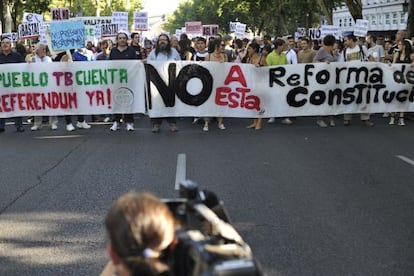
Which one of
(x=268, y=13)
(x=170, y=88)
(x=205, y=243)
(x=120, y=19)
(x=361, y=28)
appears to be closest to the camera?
(x=205, y=243)

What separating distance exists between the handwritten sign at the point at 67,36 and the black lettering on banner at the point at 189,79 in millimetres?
2384

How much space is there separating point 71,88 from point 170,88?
2029mm

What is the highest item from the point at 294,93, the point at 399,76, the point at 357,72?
the point at 357,72

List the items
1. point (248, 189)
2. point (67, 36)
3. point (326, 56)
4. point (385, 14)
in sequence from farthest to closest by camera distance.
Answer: point (385, 14), point (67, 36), point (326, 56), point (248, 189)

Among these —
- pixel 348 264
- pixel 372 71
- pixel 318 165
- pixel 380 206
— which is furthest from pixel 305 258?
pixel 372 71

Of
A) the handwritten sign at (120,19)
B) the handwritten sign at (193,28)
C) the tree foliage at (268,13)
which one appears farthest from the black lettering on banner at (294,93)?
the tree foliage at (268,13)

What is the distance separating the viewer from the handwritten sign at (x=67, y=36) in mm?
12609

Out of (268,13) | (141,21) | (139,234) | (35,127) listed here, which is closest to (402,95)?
(35,127)

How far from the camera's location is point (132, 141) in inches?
418

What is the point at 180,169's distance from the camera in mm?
8102

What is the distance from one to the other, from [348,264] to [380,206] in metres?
1.85

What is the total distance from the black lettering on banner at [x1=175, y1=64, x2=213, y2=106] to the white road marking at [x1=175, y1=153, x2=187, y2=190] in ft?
10.0

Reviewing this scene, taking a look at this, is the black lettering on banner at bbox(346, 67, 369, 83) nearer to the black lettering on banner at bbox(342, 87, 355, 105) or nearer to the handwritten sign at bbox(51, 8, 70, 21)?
the black lettering on banner at bbox(342, 87, 355, 105)

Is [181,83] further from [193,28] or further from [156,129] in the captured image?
[193,28]
